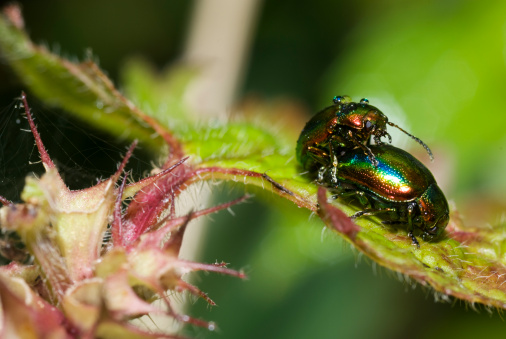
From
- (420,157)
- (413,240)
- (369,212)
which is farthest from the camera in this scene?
(420,157)

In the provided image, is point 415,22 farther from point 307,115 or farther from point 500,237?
point 500,237

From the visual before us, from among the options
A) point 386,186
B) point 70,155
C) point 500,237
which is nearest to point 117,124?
point 70,155

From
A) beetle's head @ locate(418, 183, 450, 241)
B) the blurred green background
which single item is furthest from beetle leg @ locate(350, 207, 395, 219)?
the blurred green background

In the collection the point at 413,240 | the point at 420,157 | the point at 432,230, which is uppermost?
the point at 420,157

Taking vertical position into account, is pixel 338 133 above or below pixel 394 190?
above

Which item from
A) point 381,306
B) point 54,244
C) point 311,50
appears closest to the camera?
point 54,244

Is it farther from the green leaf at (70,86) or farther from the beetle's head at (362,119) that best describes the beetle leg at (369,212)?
the green leaf at (70,86)

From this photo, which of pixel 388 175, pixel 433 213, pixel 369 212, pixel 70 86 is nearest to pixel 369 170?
pixel 388 175

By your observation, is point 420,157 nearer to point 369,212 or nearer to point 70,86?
point 369,212
